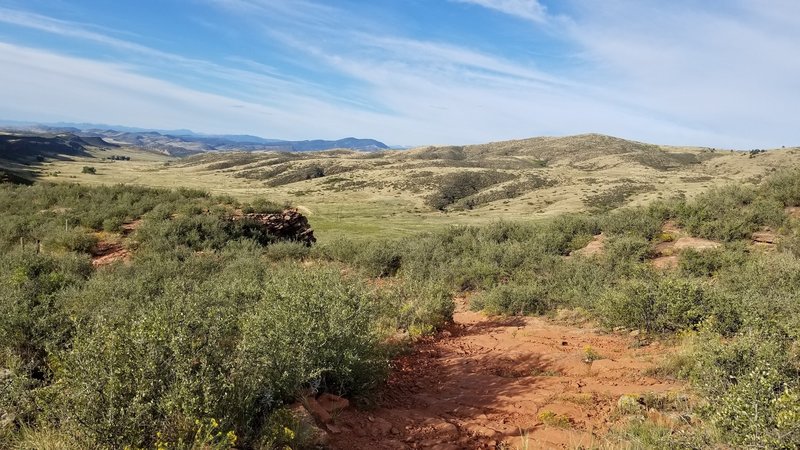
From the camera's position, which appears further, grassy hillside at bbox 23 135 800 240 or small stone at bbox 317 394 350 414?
grassy hillside at bbox 23 135 800 240

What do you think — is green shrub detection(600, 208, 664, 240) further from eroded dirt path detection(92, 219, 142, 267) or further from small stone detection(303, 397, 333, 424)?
eroded dirt path detection(92, 219, 142, 267)

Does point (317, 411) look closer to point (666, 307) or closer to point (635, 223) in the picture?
point (666, 307)

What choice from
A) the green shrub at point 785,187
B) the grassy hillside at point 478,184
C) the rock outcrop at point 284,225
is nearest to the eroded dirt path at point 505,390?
the rock outcrop at point 284,225

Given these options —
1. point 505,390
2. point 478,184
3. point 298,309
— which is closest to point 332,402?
point 298,309

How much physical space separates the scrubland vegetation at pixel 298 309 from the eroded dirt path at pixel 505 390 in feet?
1.88

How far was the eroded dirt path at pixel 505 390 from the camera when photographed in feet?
17.7

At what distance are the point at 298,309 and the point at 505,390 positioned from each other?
11.0 feet

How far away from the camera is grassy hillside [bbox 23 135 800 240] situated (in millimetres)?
48906

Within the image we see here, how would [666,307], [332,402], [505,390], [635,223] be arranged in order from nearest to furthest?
[332,402] → [505,390] → [666,307] → [635,223]

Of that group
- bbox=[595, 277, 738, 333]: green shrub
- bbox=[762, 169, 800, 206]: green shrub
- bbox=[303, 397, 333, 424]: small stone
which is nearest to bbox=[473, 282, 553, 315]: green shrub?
bbox=[595, 277, 738, 333]: green shrub

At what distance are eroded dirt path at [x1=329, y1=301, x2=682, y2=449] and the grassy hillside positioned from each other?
2643cm

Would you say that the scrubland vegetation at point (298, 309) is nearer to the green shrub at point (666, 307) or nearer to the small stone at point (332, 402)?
the green shrub at point (666, 307)

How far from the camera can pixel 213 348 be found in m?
4.67

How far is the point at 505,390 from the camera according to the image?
6.92m
